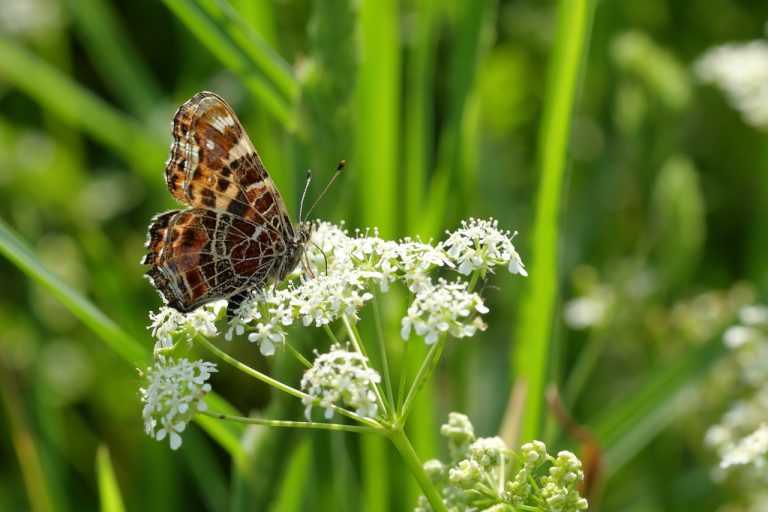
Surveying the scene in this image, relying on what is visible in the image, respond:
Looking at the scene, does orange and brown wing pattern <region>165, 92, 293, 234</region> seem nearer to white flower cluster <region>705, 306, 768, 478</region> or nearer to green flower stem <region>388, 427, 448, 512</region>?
green flower stem <region>388, 427, 448, 512</region>

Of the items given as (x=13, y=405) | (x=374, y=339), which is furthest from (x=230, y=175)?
(x=13, y=405)

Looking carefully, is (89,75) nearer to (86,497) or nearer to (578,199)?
(86,497)

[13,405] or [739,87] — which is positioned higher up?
[739,87]

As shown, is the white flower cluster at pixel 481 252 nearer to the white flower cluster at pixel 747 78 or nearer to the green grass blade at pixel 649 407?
the green grass blade at pixel 649 407

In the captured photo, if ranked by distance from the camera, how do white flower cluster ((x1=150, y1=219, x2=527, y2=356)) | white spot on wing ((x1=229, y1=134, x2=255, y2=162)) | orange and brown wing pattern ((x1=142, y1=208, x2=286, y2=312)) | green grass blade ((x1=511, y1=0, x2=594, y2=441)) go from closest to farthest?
1. white flower cluster ((x1=150, y1=219, x2=527, y2=356))
2. orange and brown wing pattern ((x1=142, y1=208, x2=286, y2=312))
3. white spot on wing ((x1=229, y1=134, x2=255, y2=162))
4. green grass blade ((x1=511, y1=0, x2=594, y2=441))

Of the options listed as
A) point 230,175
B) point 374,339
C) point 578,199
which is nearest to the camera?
point 230,175

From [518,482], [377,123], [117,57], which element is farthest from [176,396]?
[117,57]

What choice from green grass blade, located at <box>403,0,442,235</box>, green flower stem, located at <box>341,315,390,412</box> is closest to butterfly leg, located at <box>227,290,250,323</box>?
green flower stem, located at <box>341,315,390,412</box>

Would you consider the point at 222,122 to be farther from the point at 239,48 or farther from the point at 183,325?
the point at 183,325
